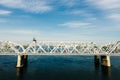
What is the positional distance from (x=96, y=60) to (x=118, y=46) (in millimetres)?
23474

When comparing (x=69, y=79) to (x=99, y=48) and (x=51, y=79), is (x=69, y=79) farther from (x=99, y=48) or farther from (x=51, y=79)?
(x=99, y=48)

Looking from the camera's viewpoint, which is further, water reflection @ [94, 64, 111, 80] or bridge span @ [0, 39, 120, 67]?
bridge span @ [0, 39, 120, 67]

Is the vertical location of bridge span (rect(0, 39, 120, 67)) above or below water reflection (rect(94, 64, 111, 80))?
above

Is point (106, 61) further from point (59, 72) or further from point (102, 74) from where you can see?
point (59, 72)

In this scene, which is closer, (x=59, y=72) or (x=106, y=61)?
(x=59, y=72)

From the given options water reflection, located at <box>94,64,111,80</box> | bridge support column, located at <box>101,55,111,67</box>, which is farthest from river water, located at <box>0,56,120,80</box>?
bridge support column, located at <box>101,55,111,67</box>

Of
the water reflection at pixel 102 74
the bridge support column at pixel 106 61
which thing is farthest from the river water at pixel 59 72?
the bridge support column at pixel 106 61

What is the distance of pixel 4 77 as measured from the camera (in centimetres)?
8119

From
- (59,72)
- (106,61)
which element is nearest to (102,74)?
(59,72)

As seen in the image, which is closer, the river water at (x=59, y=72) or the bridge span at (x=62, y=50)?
the river water at (x=59, y=72)

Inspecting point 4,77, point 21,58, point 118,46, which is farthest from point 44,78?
point 118,46

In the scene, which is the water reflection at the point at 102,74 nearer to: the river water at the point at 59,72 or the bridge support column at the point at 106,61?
the river water at the point at 59,72

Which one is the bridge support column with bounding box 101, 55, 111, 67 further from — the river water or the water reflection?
the water reflection

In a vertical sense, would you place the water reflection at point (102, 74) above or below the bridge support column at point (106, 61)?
below
